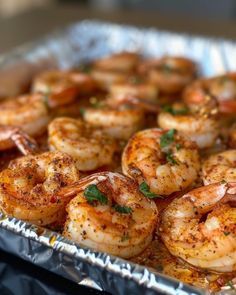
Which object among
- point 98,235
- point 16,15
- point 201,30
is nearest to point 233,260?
point 98,235

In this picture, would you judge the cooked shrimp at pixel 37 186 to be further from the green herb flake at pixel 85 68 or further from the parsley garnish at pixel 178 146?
the green herb flake at pixel 85 68

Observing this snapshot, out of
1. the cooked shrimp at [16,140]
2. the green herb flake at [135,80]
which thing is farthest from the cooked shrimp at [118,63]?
the cooked shrimp at [16,140]

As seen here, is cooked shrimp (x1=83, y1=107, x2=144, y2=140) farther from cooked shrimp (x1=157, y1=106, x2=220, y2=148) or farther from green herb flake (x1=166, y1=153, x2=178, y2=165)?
green herb flake (x1=166, y1=153, x2=178, y2=165)

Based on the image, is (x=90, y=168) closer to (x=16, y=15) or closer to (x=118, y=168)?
(x=118, y=168)

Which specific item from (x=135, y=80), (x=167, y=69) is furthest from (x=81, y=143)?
(x=167, y=69)

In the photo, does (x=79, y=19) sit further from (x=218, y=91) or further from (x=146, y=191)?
(x=146, y=191)

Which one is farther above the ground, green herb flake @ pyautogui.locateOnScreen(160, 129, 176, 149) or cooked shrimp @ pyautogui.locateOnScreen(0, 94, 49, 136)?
green herb flake @ pyautogui.locateOnScreen(160, 129, 176, 149)

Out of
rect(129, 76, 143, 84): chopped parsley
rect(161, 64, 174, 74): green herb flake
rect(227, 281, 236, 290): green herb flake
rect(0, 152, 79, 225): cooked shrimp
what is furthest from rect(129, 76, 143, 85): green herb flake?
rect(227, 281, 236, 290): green herb flake
